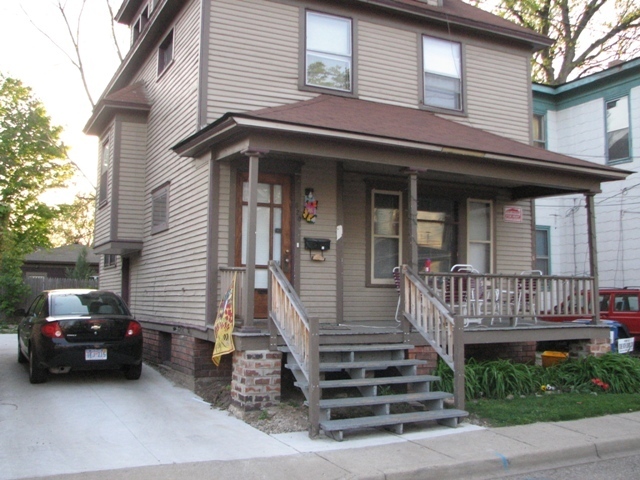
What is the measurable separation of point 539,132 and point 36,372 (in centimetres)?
1510

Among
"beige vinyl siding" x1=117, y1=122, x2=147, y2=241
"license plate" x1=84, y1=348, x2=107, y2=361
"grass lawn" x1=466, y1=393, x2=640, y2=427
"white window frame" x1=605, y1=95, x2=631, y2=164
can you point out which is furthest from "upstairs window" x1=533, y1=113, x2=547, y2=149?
"license plate" x1=84, y1=348, x2=107, y2=361

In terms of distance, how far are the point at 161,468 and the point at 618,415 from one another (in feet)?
19.9

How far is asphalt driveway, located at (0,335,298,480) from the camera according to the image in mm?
6422

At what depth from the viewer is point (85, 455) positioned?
6512 millimetres

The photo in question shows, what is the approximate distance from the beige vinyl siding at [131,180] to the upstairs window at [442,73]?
18.9ft

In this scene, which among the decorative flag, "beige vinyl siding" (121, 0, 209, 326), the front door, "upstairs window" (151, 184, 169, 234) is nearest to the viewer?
the decorative flag

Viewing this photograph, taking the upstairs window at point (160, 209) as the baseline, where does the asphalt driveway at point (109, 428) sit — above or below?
below

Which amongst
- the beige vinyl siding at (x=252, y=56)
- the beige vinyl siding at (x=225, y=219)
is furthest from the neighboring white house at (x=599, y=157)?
the beige vinyl siding at (x=225, y=219)

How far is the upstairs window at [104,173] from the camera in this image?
1435cm

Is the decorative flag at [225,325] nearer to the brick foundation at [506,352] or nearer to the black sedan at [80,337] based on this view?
the black sedan at [80,337]

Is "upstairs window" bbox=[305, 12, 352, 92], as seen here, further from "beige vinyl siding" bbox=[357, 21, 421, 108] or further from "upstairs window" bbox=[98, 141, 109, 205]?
"upstairs window" bbox=[98, 141, 109, 205]

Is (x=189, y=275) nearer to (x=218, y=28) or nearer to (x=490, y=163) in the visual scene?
(x=218, y=28)

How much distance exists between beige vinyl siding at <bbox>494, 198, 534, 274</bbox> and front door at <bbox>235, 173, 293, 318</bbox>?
182 inches

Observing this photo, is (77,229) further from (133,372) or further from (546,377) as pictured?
(546,377)
